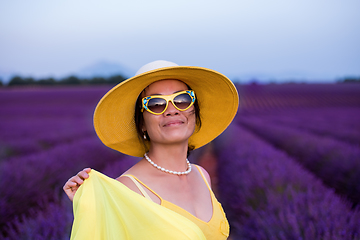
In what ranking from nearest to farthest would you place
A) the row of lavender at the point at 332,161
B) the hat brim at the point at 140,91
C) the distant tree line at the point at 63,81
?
the hat brim at the point at 140,91
the row of lavender at the point at 332,161
the distant tree line at the point at 63,81

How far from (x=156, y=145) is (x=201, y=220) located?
398mm

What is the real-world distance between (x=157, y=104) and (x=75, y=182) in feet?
1.55

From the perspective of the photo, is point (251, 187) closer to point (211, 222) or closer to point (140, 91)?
point (211, 222)

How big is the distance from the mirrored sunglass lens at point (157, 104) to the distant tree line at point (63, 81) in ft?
142

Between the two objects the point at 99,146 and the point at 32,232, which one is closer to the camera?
the point at 32,232

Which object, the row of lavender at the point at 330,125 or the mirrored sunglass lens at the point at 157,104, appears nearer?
the mirrored sunglass lens at the point at 157,104

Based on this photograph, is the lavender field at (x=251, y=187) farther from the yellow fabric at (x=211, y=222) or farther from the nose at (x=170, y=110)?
the nose at (x=170, y=110)

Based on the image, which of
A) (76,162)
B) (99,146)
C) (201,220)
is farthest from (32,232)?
(99,146)

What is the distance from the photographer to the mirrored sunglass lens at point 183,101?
122 centimetres

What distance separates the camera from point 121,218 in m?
0.97

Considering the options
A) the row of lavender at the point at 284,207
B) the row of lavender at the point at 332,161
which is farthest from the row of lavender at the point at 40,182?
the row of lavender at the point at 332,161

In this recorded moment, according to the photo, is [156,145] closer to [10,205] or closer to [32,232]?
[32,232]

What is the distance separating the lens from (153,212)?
94cm

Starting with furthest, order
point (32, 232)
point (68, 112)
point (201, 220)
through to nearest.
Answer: point (68, 112) < point (32, 232) < point (201, 220)
